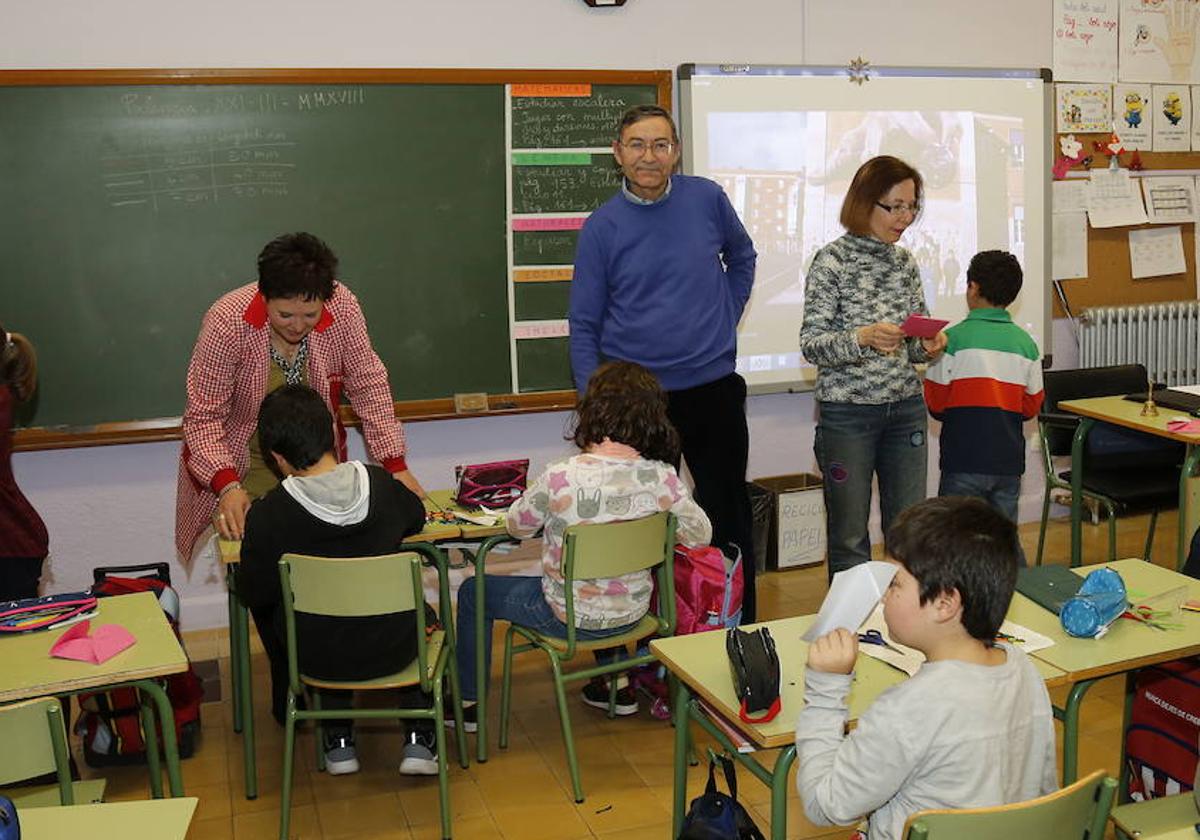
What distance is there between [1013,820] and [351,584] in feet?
5.54

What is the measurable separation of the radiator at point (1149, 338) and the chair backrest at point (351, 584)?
4127 millimetres

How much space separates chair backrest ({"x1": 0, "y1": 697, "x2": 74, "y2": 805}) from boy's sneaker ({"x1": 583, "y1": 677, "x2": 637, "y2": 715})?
80.3 inches

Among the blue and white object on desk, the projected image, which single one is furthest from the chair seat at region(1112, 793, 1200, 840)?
the projected image

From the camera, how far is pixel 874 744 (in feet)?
6.04

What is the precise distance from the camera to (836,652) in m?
1.94

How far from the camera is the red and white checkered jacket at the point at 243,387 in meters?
3.57

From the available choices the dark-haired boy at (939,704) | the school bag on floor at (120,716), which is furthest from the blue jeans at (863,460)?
the school bag on floor at (120,716)

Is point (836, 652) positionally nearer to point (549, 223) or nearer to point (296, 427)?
point (296, 427)

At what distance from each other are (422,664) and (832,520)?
1.58 meters

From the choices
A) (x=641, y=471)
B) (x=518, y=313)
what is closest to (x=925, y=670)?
(x=641, y=471)

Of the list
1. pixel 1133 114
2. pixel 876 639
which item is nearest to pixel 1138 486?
pixel 1133 114

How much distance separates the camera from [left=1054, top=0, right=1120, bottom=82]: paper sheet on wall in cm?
568

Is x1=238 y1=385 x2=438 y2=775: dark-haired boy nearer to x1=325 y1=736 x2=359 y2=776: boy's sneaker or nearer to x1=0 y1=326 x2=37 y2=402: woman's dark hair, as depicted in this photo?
x1=325 y1=736 x2=359 y2=776: boy's sneaker

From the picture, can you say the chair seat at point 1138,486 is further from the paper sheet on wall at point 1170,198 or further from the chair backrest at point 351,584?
the chair backrest at point 351,584
